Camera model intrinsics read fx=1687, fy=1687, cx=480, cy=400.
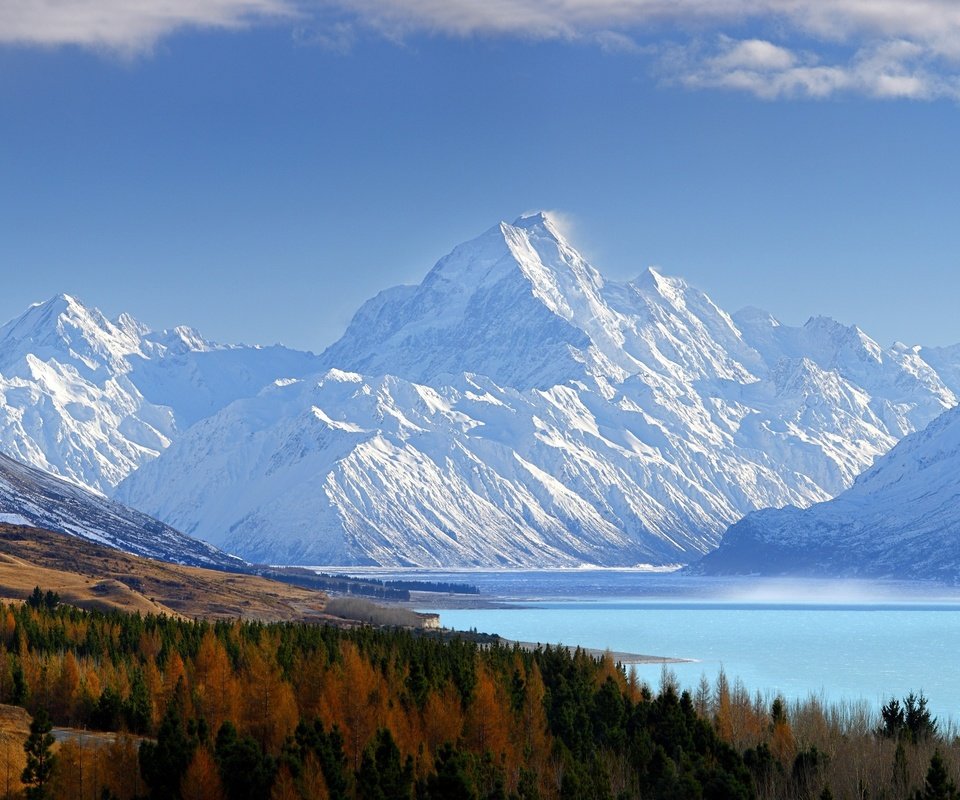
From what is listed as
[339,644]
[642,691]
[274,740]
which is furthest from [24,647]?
[642,691]

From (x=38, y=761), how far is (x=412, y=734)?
2485 cm

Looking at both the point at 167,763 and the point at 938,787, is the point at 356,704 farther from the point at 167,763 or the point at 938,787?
the point at 938,787

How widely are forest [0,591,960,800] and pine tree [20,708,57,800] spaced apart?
0.16 m

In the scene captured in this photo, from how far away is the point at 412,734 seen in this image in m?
101

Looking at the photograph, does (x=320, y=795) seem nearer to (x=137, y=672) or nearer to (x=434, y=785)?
(x=434, y=785)

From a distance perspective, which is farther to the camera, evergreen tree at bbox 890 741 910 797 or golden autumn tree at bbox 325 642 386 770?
golden autumn tree at bbox 325 642 386 770

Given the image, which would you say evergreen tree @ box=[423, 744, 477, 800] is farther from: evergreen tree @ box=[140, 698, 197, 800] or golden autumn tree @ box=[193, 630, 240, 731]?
golden autumn tree @ box=[193, 630, 240, 731]

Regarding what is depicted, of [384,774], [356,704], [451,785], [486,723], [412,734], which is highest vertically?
[356,704]

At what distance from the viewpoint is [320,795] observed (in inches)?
3187

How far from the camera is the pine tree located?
261ft

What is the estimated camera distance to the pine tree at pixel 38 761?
79438 mm

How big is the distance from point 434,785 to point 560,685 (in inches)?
1686

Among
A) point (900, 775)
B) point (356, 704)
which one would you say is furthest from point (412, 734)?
point (900, 775)

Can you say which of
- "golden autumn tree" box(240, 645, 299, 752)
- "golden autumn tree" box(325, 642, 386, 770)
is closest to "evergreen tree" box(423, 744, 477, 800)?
"golden autumn tree" box(325, 642, 386, 770)
